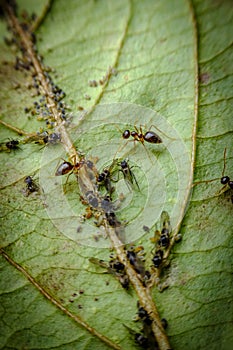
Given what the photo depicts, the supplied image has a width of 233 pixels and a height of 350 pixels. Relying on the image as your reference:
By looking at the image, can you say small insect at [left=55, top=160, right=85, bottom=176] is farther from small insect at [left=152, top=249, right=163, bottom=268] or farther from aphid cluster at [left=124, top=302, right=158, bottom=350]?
aphid cluster at [left=124, top=302, right=158, bottom=350]

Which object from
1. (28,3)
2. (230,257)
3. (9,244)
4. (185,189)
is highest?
(28,3)

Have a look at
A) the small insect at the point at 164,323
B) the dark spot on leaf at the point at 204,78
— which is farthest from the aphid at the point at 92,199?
the dark spot on leaf at the point at 204,78

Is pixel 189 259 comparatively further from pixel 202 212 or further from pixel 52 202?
pixel 52 202

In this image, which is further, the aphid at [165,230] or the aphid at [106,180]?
the aphid at [106,180]

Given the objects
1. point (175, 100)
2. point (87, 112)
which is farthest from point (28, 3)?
point (175, 100)

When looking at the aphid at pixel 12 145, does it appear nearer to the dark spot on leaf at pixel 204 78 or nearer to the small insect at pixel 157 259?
the small insect at pixel 157 259

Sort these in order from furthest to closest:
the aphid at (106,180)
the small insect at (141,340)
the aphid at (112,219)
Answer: the aphid at (106,180), the aphid at (112,219), the small insect at (141,340)
